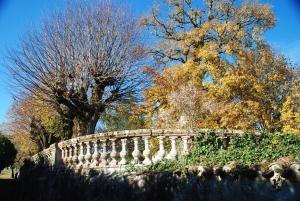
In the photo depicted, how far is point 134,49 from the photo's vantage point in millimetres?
18641

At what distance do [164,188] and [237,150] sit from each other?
7.04 feet

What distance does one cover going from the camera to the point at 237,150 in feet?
28.8

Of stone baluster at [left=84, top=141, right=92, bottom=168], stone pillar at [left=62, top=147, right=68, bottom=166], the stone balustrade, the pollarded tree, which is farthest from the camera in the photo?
the pollarded tree

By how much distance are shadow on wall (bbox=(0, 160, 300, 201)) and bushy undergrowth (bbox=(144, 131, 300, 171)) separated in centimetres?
42

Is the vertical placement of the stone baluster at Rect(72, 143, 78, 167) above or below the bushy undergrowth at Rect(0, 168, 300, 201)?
above

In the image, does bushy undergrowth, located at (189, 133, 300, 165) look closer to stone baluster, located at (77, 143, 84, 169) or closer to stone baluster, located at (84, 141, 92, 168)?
stone baluster, located at (84, 141, 92, 168)

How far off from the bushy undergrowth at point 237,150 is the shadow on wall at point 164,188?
421 millimetres

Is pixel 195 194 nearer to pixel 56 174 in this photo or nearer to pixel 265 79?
pixel 56 174

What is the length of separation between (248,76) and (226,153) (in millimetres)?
14897

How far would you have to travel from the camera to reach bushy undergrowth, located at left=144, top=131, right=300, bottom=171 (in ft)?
26.6

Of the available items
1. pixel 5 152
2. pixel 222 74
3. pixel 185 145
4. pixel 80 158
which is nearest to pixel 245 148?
pixel 185 145

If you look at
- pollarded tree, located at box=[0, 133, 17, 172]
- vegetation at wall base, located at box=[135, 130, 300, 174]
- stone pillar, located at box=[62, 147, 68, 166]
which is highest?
pollarded tree, located at box=[0, 133, 17, 172]

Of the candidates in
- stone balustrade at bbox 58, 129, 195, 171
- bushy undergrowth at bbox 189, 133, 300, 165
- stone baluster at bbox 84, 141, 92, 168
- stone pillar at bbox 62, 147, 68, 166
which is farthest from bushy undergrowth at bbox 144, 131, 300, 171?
stone pillar at bbox 62, 147, 68, 166

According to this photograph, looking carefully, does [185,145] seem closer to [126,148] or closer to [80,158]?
[126,148]
